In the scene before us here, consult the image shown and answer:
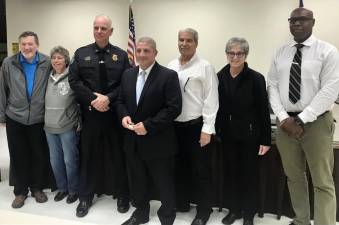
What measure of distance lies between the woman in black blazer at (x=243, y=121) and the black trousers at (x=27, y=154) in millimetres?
1674

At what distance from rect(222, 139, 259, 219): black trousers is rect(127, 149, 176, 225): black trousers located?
0.50 metres

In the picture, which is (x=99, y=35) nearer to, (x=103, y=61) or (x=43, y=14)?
(x=103, y=61)

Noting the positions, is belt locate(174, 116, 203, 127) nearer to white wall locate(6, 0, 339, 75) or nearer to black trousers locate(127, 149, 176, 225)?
black trousers locate(127, 149, 176, 225)

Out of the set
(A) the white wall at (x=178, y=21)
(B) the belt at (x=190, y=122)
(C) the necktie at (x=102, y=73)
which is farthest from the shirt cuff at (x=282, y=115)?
(A) the white wall at (x=178, y=21)

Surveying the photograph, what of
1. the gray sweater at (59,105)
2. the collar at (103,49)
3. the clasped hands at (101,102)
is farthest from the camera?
the gray sweater at (59,105)

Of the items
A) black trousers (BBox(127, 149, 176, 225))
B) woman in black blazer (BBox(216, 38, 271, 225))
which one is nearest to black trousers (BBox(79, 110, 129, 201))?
black trousers (BBox(127, 149, 176, 225))

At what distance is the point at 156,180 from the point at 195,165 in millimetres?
342

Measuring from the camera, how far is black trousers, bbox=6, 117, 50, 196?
123 inches

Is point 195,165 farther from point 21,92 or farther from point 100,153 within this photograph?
point 21,92

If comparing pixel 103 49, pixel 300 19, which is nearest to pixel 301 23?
pixel 300 19

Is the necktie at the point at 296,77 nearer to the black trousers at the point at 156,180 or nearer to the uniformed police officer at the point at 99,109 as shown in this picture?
the black trousers at the point at 156,180

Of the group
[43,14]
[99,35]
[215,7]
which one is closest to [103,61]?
[99,35]

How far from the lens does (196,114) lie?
8.79 ft

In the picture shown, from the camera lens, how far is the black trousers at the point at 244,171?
2.71 metres
